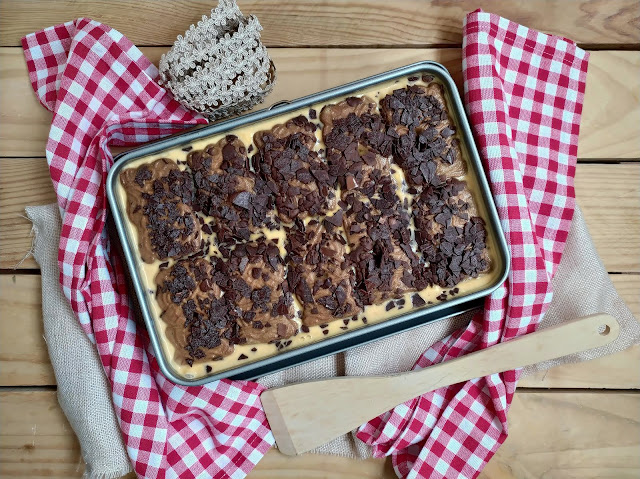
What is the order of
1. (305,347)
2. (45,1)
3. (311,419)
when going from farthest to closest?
(45,1), (311,419), (305,347)

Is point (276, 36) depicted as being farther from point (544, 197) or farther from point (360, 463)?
point (360, 463)

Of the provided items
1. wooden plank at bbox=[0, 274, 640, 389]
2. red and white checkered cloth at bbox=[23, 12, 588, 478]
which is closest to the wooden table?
wooden plank at bbox=[0, 274, 640, 389]

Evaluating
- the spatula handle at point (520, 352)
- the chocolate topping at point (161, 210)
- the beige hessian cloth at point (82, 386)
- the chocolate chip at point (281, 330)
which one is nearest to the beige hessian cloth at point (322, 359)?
the beige hessian cloth at point (82, 386)

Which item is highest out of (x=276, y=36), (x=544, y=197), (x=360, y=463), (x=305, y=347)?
(x=276, y=36)

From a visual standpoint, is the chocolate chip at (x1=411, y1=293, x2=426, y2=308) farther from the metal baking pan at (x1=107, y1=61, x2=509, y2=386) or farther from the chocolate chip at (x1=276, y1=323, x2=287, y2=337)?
the chocolate chip at (x1=276, y1=323, x2=287, y2=337)

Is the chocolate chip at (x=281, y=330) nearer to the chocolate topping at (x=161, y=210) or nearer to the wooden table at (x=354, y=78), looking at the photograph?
the chocolate topping at (x=161, y=210)

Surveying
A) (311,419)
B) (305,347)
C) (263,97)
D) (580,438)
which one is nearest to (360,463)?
(311,419)

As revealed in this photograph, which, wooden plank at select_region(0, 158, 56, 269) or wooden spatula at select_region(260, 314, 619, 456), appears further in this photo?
wooden plank at select_region(0, 158, 56, 269)
